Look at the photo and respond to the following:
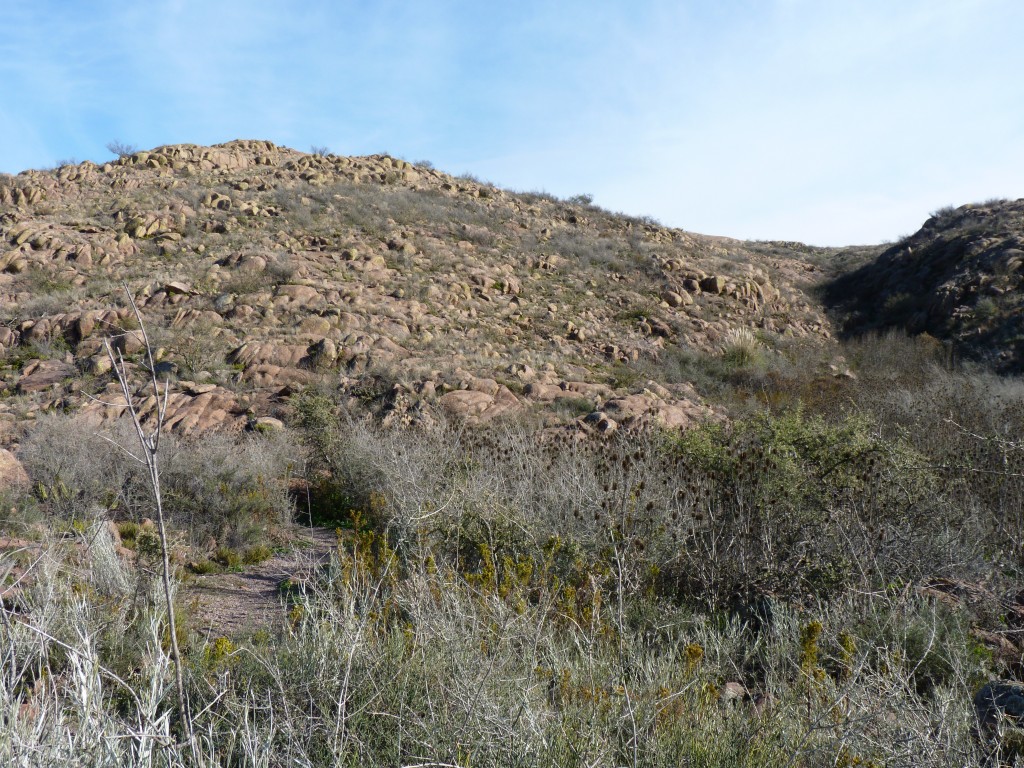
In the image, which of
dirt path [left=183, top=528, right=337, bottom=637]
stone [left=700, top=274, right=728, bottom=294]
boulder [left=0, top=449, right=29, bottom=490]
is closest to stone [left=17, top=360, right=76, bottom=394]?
boulder [left=0, top=449, right=29, bottom=490]

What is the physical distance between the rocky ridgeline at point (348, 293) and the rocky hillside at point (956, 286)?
1878 mm

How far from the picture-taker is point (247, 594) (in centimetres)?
508

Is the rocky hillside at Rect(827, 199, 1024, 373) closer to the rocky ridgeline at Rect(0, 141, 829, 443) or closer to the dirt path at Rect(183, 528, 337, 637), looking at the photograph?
the rocky ridgeline at Rect(0, 141, 829, 443)

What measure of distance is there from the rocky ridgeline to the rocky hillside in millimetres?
1878

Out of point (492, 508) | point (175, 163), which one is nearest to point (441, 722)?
point (492, 508)

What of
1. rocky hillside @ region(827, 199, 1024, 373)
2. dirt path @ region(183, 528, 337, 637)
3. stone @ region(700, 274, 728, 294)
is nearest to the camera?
dirt path @ region(183, 528, 337, 637)

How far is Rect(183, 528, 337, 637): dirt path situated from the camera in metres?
4.13

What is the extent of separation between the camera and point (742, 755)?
2.20m

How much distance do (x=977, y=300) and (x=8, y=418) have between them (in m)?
21.7

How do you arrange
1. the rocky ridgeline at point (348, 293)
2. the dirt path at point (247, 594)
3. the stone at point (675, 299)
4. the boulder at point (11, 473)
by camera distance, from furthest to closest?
the stone at point (675, 299) < the rocky ridgeline at point (348, 293) < the boulder at point (11, 473) < the dirt path at point (247, 594)

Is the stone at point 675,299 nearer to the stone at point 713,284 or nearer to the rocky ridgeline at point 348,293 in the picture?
the rocky ridgeline at point 348,293

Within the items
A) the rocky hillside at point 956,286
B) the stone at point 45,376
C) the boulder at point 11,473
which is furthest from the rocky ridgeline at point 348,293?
the rocky hillside at point 956,286

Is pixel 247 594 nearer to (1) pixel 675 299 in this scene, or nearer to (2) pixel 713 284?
(1) pixel 675 299

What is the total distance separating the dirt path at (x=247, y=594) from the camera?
413cm
